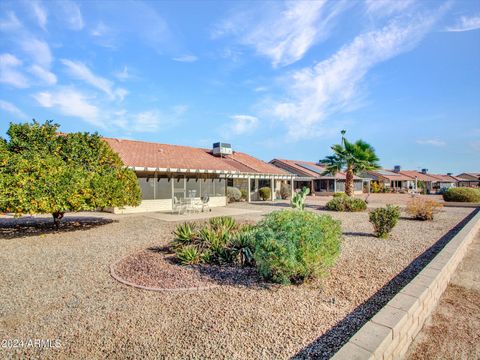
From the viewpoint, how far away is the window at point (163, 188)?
18328 mm

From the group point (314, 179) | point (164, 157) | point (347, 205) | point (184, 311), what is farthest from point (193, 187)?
point (314, 179)

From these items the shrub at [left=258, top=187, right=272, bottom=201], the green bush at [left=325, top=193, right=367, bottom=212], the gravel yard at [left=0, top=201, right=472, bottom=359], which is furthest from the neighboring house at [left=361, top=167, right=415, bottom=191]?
the gravel yard at [left=0, top=201, right=472, bottom=359]

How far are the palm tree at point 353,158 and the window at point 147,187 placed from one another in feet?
47.4

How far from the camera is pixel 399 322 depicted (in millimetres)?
3260

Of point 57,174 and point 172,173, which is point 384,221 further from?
point 172,173

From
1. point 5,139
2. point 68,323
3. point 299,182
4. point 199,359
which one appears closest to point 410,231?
Answer: point 199,359

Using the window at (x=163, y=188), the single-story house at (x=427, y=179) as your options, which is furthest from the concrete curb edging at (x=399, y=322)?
the single-story house at (x=427, y=179)

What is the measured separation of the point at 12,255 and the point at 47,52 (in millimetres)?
8084

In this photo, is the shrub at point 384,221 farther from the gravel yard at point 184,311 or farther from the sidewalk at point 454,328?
the sidewalk at point 454,328

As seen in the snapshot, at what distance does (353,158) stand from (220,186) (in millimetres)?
10787

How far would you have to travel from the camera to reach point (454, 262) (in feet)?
20.7

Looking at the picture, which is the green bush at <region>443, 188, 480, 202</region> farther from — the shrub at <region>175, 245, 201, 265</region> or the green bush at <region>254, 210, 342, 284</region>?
the shrub at <region>175, 245, 201, 265</region>

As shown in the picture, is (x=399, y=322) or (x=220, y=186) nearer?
(x=399, y=322)

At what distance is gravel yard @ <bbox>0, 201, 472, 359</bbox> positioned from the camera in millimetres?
3236
